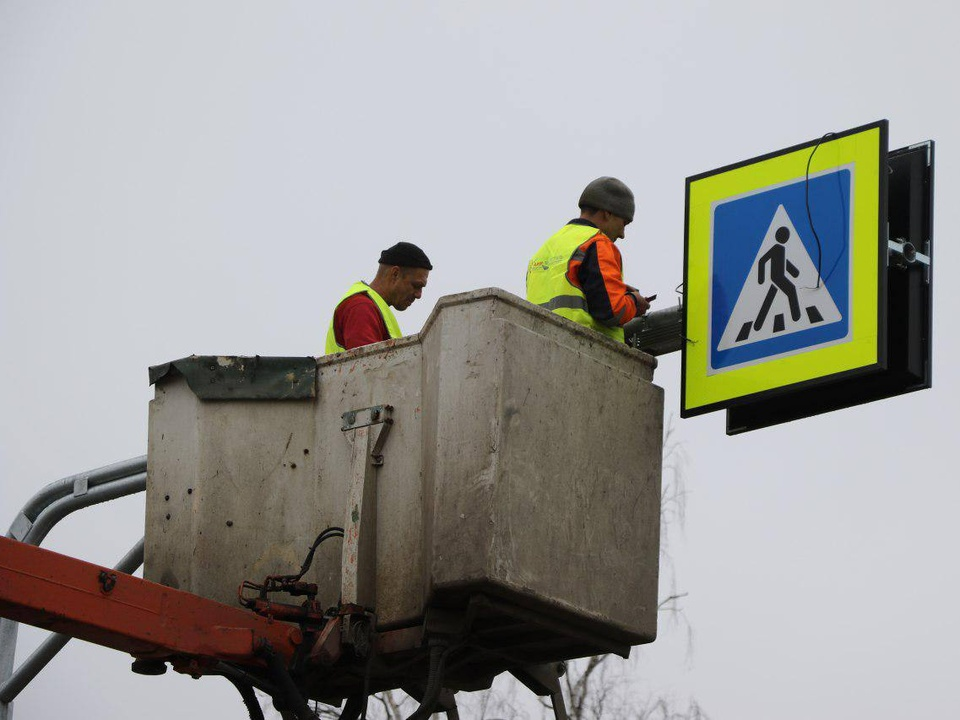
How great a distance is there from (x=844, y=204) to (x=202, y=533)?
11.1 ft

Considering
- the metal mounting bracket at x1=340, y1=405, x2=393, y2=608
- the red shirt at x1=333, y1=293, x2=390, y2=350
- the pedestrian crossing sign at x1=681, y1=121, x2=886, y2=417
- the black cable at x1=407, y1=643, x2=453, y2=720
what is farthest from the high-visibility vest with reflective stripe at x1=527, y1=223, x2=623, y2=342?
the black cable at x1=407, y1=643, x2=453, y2=720

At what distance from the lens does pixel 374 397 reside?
891 centimetres

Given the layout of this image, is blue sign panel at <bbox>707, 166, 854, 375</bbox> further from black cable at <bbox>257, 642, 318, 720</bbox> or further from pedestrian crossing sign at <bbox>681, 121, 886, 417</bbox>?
black cable at <bbox>257, 642, 318, 720</bbox>

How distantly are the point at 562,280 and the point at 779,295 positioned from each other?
104cm

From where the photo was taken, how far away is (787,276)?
9.36 m

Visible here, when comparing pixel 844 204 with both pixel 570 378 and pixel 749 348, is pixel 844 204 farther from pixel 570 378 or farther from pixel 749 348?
pixel 570 378

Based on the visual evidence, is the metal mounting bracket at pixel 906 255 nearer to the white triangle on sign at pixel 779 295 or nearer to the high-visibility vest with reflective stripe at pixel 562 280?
the white triangle on sign at pixel 779 295

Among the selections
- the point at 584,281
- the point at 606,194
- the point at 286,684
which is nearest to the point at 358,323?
the point at 584,281

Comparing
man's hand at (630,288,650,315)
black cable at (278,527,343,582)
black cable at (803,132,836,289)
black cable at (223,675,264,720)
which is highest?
black cable at (803,132,836,289)

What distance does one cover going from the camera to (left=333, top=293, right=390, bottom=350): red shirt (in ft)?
32.4

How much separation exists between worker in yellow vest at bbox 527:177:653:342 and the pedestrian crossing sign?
399mm

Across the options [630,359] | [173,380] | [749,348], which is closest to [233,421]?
[173,380]

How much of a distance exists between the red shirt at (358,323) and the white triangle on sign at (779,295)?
1.74 m

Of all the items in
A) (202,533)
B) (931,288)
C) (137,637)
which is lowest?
(137,637)
